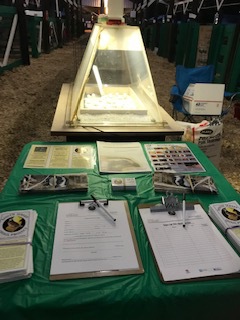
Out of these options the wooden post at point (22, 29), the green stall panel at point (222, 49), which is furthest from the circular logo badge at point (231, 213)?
the wooden post at point (22, 29)

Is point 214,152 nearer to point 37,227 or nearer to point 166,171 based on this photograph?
point 166,171

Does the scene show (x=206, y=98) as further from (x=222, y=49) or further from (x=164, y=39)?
(x=164, y=39)

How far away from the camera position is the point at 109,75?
263 centimetres

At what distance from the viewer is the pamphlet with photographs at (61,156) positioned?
4.83ft

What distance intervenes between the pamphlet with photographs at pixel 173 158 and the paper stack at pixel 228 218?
1.20 ft

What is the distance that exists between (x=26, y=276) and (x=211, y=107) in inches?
89.6

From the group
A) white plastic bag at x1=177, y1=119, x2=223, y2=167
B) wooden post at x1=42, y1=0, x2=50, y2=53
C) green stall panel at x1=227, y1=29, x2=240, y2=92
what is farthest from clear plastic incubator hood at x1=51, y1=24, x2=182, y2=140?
wooden post at x1=42, y1=0, x2=50, y2=53

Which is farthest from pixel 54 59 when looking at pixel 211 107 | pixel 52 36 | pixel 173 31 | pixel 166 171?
pixel 166 171

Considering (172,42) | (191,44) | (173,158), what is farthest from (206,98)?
(172,42)

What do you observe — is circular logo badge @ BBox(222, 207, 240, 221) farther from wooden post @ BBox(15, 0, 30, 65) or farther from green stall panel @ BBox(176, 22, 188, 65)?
green stall panel @ BBox(176, 22, 188, 65)

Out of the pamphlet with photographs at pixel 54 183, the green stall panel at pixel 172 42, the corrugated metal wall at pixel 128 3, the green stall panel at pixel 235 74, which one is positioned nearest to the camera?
the pamphlet with photographs at pixel 54 183

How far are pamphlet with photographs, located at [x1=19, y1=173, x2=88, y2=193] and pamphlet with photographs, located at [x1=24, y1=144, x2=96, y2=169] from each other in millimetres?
139

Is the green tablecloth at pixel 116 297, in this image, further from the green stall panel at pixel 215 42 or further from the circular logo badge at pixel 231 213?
the green stall panel at pixel 215 42

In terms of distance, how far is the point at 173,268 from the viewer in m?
0.88
